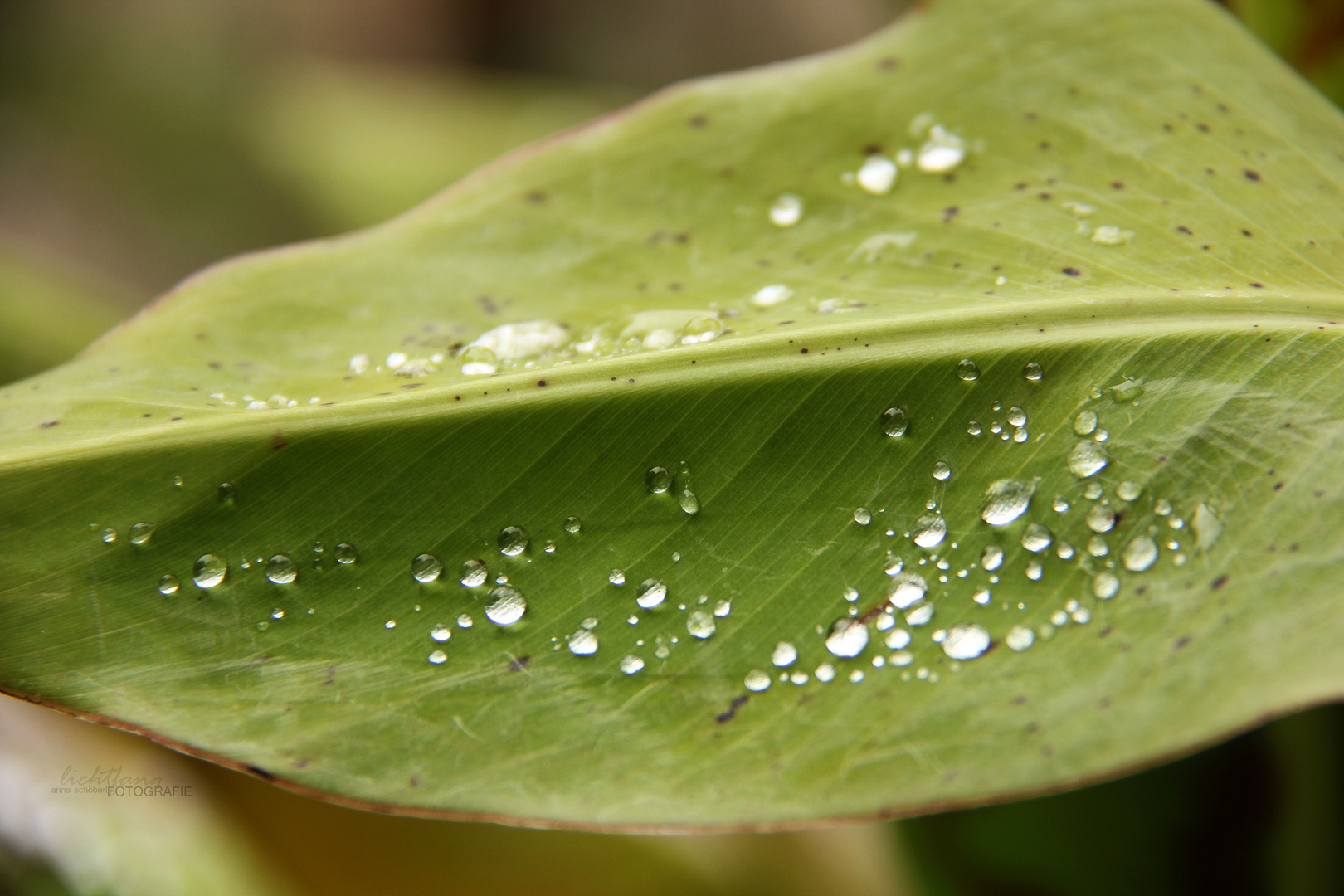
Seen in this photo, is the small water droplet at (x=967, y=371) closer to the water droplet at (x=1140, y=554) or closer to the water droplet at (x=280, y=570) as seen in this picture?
the water droplet at (x=1140, y=554)

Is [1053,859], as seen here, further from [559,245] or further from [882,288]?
[559,245]

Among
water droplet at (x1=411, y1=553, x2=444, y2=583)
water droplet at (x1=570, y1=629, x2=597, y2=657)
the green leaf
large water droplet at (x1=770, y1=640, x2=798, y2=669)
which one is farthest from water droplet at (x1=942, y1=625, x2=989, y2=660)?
water droplet at (x1=411, y1=553, x2=444, y2=583)

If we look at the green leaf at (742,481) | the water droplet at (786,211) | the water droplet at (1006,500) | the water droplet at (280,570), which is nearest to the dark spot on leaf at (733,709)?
the green leaf at (742,481)

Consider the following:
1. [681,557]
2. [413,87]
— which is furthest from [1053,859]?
[413,87]

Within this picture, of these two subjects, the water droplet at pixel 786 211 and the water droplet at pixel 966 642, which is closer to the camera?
the water droplet at pixel 966 642

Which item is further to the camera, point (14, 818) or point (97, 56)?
point (97, 56)

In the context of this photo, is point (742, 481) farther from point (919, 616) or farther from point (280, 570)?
point (280, 570)
